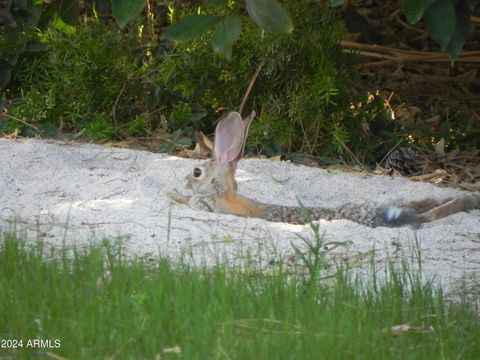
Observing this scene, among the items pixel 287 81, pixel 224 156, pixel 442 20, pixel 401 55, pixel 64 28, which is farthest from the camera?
pixel 401 55

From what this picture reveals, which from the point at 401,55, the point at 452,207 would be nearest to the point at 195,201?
the point at 452,207

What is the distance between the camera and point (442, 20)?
19.5 ft

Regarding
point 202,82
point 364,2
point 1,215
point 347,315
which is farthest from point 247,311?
point 364,2

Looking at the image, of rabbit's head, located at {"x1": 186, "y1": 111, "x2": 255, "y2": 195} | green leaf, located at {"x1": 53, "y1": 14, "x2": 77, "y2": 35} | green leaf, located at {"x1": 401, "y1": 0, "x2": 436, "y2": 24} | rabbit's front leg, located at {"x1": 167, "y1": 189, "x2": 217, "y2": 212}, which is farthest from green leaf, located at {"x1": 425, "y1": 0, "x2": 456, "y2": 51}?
green leaf, located at {"x1": 53, "y1": 14, "x2": 77, "y2": 35}

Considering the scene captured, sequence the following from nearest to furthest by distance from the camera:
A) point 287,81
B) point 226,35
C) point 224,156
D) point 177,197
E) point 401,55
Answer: point 226,35 < point 177,197 < point 224,156 < point 287,81 < point 401,55

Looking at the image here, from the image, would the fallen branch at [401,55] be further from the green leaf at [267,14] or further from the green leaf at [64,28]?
the green leaf at [267,14]

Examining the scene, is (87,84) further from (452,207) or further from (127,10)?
(452,207)

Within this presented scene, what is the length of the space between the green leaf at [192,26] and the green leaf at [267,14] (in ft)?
1.52

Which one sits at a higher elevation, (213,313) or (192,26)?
(192,26)

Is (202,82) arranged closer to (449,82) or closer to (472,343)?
(449,82)

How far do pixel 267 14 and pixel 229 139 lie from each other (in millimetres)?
1251

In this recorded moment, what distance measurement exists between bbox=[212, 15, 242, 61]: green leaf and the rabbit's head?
31.7 inches

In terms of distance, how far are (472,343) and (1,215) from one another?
2.80 metres

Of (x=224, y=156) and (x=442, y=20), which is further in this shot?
(x=224, y=156)
